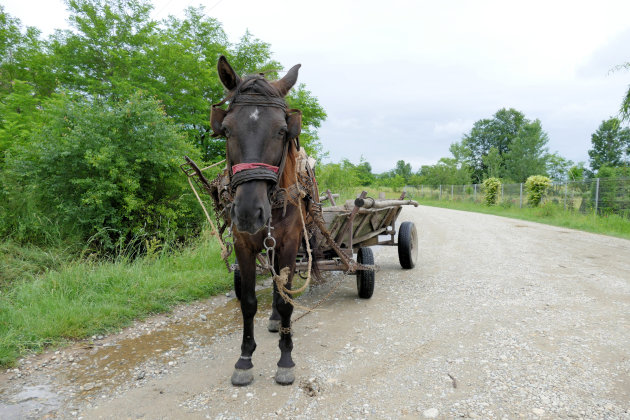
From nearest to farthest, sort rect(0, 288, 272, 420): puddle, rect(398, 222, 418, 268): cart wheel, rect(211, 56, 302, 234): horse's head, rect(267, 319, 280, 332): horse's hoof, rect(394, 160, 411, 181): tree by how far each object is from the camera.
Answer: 1. rect(211, 56, 302, 234): horse's head
2. rect(0, 288, 272, 420): puddle
3. rect(267, 319, 280, 332): horse's hoof
4. rect(398, 222, 418, 268): cart wheel
5. rect(394, 160, 411, 181): tree

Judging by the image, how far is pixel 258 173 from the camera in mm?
2418

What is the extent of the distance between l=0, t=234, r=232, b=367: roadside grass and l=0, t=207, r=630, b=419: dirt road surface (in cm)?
25

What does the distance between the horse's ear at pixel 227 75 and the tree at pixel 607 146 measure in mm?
61534

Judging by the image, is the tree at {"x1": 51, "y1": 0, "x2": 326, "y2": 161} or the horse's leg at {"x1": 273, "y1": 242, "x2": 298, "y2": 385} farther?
the tree at {"x1": 51, "y1": 0, "x2": 326, "y2": 161}

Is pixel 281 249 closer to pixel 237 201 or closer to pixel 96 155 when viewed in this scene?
pixel 237 201

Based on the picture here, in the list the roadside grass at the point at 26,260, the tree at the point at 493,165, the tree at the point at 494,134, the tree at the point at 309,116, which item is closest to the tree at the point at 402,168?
the tree at the point at 494,134

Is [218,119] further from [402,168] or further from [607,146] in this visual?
[402,168]

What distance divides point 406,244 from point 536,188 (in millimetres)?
18537

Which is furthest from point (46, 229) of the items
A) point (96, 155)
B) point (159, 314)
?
point (159, 314)

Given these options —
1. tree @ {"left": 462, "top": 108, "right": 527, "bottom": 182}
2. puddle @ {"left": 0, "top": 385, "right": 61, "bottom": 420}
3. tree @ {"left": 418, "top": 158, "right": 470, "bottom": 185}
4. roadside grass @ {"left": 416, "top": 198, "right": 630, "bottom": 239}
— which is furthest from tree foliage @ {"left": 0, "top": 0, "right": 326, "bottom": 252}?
tree @ {"left": 462, "top": 108, "right": 527, "bottom": 182}

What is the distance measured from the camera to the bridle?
2.42 meters

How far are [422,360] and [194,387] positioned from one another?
1.99m

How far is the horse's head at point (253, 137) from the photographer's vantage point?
7.80 ft

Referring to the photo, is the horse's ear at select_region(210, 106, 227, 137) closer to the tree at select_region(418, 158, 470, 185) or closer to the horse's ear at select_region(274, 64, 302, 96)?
the horse's ear at select_region(274, 64, 302, 96)
